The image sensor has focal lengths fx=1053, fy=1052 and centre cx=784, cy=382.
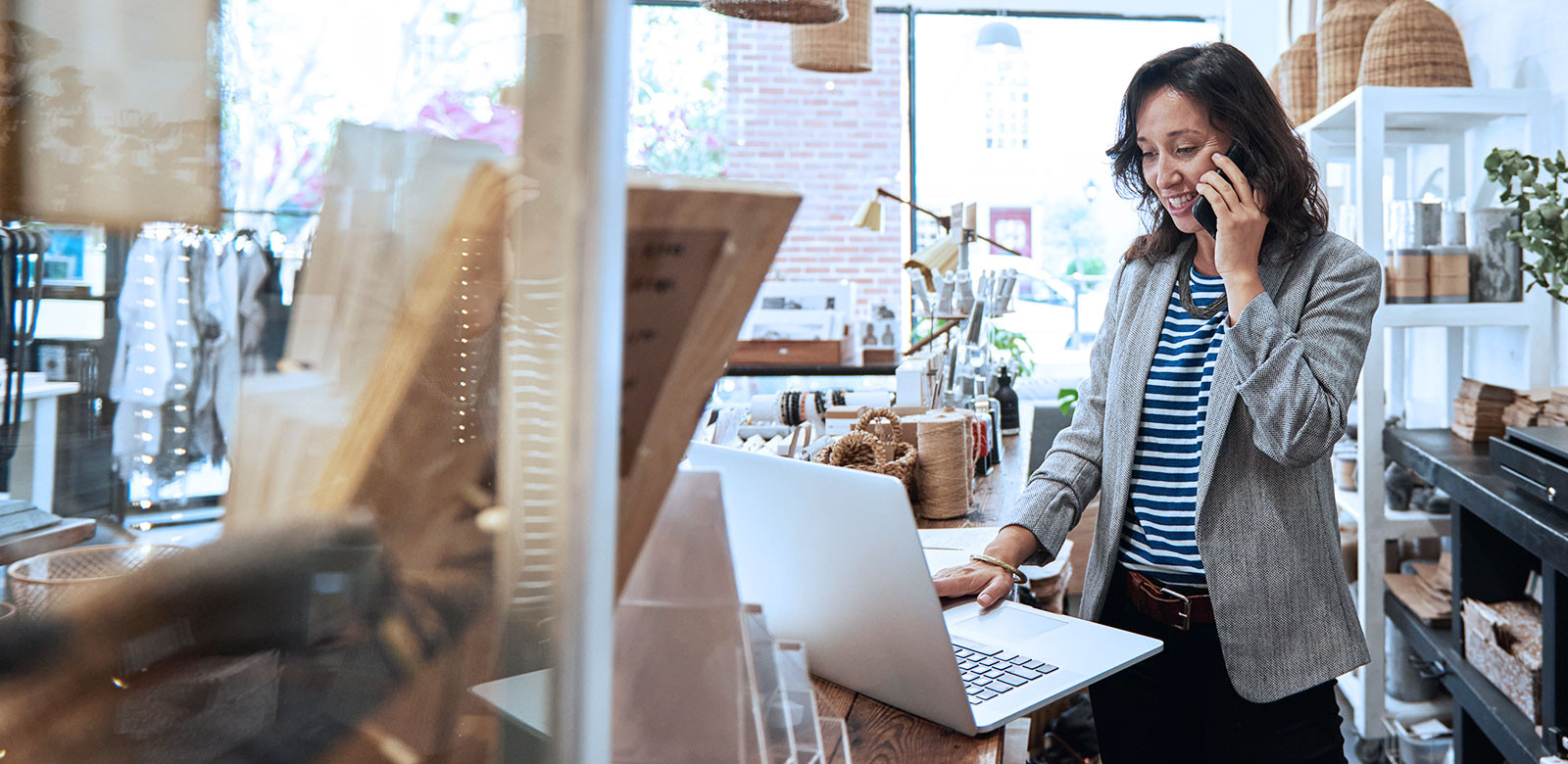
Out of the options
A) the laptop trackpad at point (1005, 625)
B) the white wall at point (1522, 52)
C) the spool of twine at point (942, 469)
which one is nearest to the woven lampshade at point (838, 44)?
the white wall at point (1522, 52)

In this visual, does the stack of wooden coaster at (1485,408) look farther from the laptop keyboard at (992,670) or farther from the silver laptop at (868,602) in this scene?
the laptop keyboard at (992,670)

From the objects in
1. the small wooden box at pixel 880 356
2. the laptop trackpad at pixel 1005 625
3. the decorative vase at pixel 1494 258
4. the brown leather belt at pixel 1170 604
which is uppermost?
the decorative vase at pixel 1494 258

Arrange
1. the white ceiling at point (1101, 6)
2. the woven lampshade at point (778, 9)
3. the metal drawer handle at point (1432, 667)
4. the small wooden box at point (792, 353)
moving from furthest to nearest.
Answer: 1. the white ceiling at point (1101, 6)
2. the small wooden box at point (792, 353)
3. the woven lampshade at point (778, 9)
4. the metal drawer handle at point (1432, 667)

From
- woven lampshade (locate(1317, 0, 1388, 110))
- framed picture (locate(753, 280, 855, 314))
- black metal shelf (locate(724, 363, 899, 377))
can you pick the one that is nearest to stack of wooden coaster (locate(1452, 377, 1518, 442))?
woven lampshade (locate(1317, 0, 1388, 110))

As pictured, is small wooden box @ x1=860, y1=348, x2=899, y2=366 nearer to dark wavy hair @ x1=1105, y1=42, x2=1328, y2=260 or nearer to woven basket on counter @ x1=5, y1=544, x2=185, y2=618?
dark wavy hair @ x1=1105, y1=42, x2=1328, y2=260

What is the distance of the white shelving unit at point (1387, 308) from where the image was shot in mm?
2752

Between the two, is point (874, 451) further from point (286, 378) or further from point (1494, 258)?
point (1494, 258)

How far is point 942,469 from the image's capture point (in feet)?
6.52

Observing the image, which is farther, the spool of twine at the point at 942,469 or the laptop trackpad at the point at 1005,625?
the spool of twine at the point at 942,469

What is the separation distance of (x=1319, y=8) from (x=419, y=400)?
3.67m

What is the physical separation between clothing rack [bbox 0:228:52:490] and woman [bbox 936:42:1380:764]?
117 centimetres

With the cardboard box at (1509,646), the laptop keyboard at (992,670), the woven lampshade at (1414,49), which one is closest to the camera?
the laptop keyboard at (992,670)

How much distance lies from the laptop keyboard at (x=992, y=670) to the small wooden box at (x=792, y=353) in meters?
3.80

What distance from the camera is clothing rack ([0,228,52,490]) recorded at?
0.23 meters
